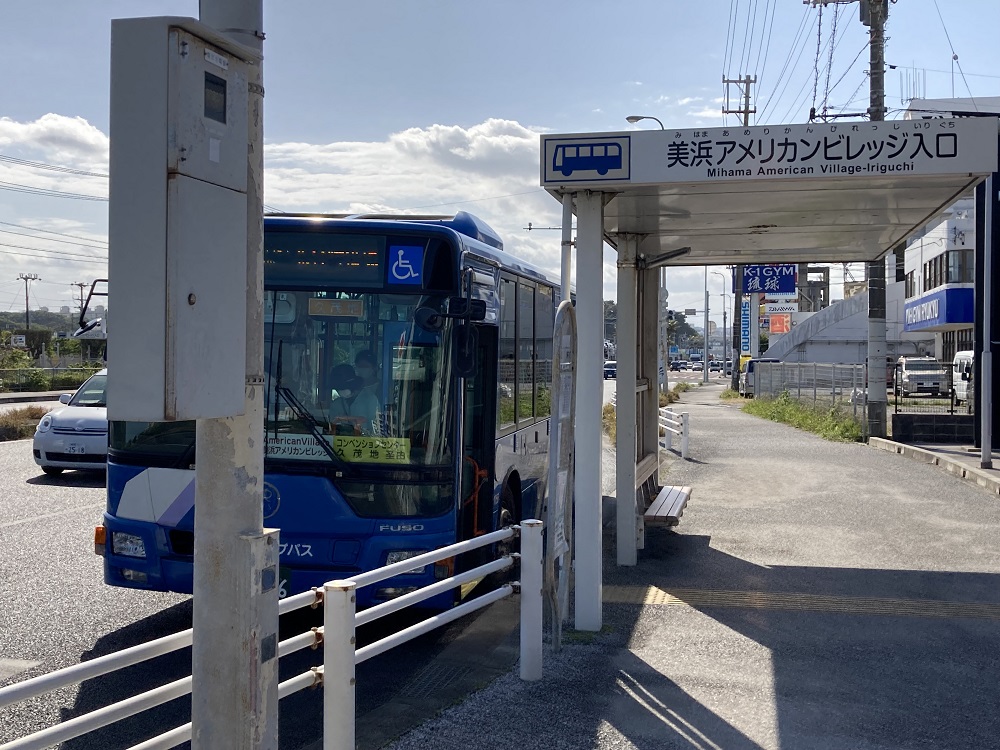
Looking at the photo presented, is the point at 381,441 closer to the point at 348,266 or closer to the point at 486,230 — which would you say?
the point at 348,266

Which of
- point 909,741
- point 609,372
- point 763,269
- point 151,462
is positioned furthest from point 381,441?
point 609,372

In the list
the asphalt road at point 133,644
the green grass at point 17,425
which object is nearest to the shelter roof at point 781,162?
the asphalt road at point 133,644

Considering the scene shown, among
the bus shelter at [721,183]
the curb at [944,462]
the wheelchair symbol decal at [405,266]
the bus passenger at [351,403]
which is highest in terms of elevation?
the bus shelter at [721,183]

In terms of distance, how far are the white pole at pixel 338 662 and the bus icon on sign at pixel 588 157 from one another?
3.71 m

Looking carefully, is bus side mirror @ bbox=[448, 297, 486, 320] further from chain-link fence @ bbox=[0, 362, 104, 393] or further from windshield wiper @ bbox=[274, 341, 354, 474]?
chain-link fence @ bbox=[0, 362, 104, 393]

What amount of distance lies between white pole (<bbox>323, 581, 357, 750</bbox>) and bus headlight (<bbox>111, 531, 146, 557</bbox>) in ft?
9.54

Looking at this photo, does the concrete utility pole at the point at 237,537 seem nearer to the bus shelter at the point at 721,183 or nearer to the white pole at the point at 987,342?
A: the bus shelter at the point at 721,183

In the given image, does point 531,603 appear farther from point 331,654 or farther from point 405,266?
point 405,266

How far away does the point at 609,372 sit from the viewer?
69125 mm

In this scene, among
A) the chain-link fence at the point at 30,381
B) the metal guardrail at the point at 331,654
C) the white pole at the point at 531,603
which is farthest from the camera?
the chain-link fence at the point at 30,381

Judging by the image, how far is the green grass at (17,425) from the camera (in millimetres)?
22600

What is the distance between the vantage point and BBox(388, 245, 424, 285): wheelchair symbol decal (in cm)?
671

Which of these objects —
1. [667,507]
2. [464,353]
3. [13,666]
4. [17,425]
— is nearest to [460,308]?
[464,353]

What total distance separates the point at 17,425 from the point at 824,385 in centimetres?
2067
